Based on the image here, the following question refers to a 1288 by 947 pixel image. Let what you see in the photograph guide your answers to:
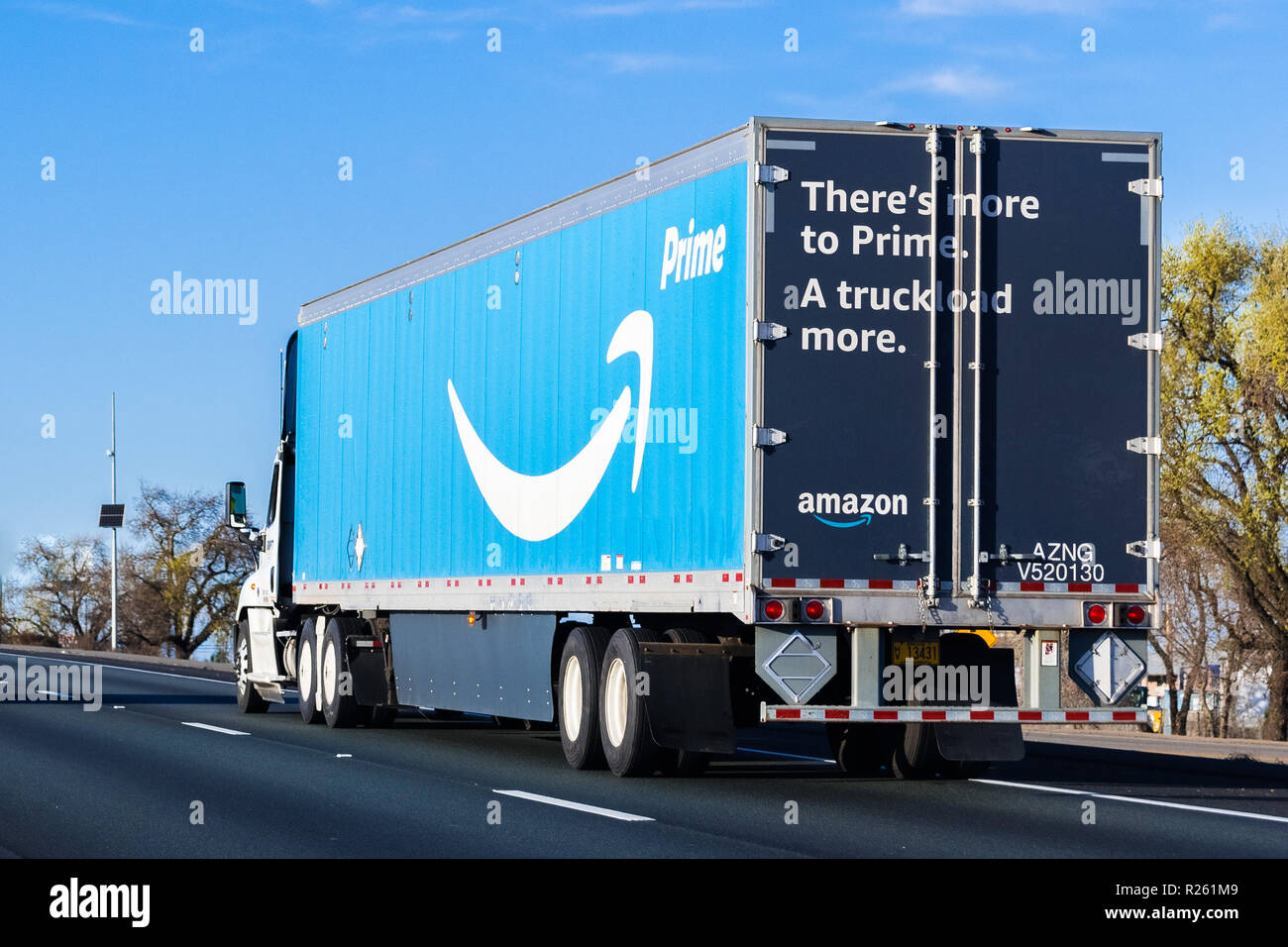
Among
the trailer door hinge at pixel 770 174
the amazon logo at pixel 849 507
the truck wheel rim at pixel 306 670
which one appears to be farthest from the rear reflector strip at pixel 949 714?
the truck wheel rim at pixel 306 670

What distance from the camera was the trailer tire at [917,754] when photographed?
15031 millimetres

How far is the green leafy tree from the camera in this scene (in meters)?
41.8

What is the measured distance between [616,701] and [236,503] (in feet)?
32.3

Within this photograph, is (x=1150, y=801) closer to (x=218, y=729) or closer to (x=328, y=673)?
(x=328, y=673)

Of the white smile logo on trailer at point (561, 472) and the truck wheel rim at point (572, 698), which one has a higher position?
the white smile logo on trailer at point (561, 472)

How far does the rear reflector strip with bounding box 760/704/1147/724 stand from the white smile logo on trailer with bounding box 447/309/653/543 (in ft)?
8.40

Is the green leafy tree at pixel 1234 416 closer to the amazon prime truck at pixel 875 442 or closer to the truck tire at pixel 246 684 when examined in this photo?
the truck tire at pixel 246 684

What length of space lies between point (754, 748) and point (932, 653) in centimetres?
545

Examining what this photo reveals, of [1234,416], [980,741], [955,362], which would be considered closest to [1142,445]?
[955,362]

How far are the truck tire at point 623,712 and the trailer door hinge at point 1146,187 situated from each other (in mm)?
4839

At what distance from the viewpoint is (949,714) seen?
13.3 meters

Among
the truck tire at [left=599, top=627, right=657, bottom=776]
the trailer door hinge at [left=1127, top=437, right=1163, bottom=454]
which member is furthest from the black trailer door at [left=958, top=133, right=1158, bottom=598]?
the truck tire at [left=599, top=627, right=657, bottom=776]

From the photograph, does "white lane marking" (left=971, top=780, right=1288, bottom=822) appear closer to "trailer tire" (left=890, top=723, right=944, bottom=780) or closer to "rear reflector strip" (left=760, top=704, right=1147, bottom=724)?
"trailer tire" (left=890, top=723, right=944, bottom=780)
